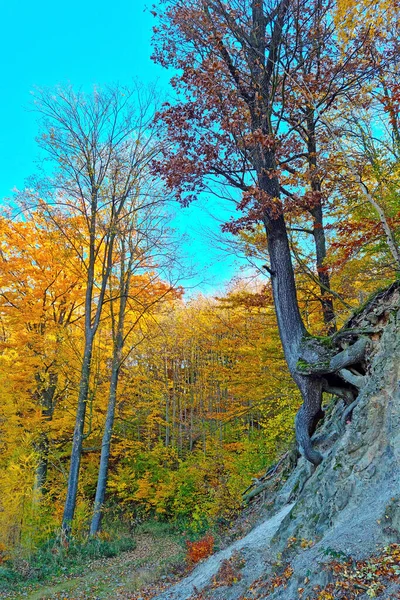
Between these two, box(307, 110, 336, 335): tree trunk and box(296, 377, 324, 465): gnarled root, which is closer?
box(296, 377, 324, 465): gnarled root

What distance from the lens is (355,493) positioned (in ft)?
12.9

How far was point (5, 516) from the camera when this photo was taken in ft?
35.6

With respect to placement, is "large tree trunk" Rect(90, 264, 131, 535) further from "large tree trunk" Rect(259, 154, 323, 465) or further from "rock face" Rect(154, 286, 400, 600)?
"large tree trunk" Rect(259, 154, 323, 465)

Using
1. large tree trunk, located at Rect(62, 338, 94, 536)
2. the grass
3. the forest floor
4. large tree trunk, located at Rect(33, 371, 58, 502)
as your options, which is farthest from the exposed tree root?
large tree trunk, located at Rect(33, 371, 58, 502)

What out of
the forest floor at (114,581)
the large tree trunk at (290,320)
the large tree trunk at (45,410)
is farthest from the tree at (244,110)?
the large tree trunk at (45,410)

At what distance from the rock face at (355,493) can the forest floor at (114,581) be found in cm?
150

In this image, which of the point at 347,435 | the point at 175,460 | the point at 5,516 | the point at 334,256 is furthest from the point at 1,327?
the point at 347,435

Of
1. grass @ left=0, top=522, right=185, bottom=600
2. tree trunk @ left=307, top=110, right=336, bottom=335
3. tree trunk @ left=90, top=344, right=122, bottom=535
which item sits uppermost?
tree trunk @ left=307, top=110, right=336, bottom=335

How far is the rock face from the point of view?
3.43m

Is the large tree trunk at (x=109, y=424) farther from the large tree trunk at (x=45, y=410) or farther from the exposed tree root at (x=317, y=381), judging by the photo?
the exposed tree root at (x=317, y=381)

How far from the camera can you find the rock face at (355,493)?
11.3 feet

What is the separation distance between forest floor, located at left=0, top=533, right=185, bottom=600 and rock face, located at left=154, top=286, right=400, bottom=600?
1.50 m

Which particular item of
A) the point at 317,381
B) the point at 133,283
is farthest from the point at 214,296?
the point at 317,381

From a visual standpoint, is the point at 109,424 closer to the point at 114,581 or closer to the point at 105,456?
the point at 105,456
